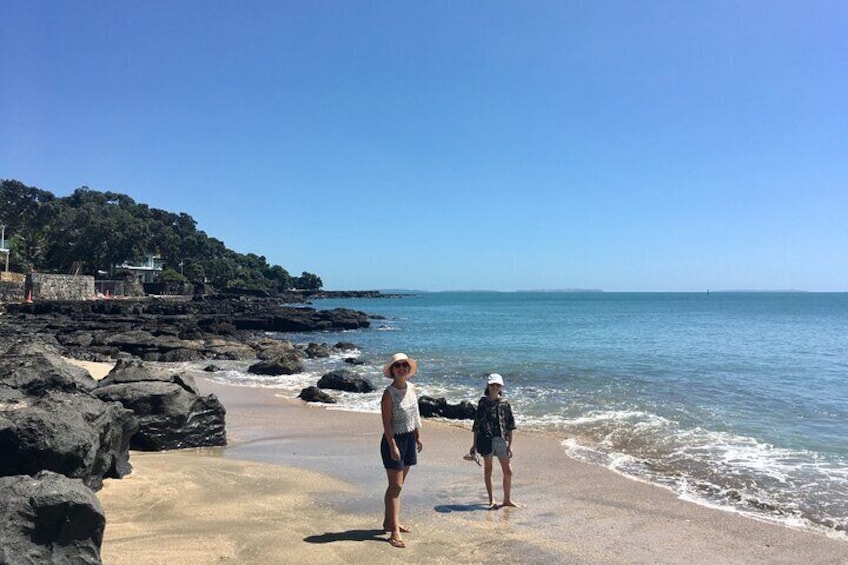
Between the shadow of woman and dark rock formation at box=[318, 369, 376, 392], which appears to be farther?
dark rock formation at box=[318, 369, 376, 392]

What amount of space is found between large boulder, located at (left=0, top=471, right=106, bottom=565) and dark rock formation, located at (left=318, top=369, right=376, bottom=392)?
13.4 meters

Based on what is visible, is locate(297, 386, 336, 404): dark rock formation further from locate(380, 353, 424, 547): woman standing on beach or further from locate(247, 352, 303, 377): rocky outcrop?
locate(380, 353, 424, 547): woman standing on beach

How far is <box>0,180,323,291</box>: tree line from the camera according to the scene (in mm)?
75562

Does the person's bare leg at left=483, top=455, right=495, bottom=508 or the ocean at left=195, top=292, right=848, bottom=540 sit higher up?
the person's bare leg at left=483, top=455, right=495, bottom=508

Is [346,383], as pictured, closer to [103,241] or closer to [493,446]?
[493,446]

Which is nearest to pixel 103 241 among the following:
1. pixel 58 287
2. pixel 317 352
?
→ pixel 58 287

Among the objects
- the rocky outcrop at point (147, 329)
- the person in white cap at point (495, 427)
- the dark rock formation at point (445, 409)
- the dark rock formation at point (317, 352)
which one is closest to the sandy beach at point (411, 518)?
the person in white cap at point (495, 427)

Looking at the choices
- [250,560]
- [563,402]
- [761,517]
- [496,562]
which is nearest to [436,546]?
[496,562]

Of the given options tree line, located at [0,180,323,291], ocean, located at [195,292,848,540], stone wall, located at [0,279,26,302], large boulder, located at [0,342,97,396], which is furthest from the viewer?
tree line, located at [0,180,323,291]

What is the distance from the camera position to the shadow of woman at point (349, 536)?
19.7 feet

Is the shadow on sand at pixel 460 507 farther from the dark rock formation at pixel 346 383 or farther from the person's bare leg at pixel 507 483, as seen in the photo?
the dark rock formation at pixel 346 383

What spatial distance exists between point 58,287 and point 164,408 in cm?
5784

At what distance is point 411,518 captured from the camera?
6898 mm

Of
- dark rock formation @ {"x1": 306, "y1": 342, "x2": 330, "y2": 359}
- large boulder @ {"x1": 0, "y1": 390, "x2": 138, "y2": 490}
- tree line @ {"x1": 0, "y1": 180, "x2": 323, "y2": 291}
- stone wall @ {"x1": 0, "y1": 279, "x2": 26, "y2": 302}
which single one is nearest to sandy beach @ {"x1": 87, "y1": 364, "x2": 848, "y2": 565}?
large boulder @ {"x1": 0, "y1": 390, "x2": 138, "y2": 490}
